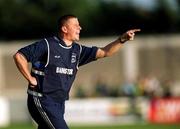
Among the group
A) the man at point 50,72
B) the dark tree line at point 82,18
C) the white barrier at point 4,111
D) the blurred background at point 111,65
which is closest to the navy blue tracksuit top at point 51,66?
the man at point 50,72

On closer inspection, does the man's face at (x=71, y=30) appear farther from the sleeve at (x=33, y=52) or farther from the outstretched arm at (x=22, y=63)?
the outstretched arm at (x=22, y=63)

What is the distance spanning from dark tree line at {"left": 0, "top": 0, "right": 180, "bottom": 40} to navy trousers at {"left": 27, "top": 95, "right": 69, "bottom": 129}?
46.2 m

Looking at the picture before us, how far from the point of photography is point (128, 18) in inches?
2450

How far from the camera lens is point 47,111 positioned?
12.4 metres

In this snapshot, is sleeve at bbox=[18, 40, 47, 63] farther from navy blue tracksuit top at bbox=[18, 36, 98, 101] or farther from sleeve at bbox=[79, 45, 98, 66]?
sleeve at bbox=[79, 45, 98, 66]

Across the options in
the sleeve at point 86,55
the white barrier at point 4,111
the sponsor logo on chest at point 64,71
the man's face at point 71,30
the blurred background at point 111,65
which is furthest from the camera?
the white barrier at point 4,111

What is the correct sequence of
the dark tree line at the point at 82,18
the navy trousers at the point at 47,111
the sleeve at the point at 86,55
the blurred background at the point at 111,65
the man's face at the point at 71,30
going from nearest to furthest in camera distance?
the navy trousers at the point at 47,111, the man's face at the point at 71,30, the sleeve at the point at 86,55, the blurred background at the point at 111,65, the dark tree line at the point at 82,18

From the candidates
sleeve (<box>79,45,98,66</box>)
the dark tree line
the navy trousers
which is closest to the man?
the navy trousers

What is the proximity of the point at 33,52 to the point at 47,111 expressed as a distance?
0.90 m

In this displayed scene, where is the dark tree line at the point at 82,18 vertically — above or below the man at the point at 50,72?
above

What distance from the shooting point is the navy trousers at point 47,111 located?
1238cm

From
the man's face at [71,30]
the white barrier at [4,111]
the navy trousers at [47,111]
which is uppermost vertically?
the man's face at [71,30]

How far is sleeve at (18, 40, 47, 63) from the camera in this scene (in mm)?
12375

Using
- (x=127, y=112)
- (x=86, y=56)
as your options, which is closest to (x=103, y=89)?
(x=127, y=112)
